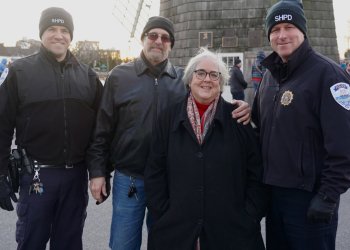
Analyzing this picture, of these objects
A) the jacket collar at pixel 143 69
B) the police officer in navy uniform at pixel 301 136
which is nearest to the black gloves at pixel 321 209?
the police officer in navy uniform at pixel 301 136

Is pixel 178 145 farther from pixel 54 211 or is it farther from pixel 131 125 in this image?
pixel 54 211

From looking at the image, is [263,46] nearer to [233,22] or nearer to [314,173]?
A: [233,22]

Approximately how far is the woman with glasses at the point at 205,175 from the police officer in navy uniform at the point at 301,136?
16 cm

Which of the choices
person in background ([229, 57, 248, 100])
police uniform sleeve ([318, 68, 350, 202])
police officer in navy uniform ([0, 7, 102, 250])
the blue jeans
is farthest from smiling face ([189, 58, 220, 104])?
person in background ([229, 57, 248, 100])

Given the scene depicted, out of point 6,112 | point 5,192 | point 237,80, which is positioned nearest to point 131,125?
point 6,112

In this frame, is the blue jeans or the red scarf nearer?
the red scarf

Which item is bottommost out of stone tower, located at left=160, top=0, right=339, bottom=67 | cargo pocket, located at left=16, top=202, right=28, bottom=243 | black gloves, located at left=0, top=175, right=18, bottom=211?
cargo pocket, located at left=16, top=202, right=28, bottom=243

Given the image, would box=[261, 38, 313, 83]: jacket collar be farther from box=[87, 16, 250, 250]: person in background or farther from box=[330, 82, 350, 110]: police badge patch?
box=[87, 16, 250, 250]: person in background

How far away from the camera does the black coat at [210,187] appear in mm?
2555

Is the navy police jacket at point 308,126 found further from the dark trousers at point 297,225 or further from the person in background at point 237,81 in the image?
the person in background at point 237,81

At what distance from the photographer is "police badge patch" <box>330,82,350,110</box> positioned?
2.35 metres

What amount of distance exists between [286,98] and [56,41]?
1.76m

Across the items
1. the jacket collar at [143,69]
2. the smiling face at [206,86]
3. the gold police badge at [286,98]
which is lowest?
the gold police badge at [286,98]

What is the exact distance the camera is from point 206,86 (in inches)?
103
